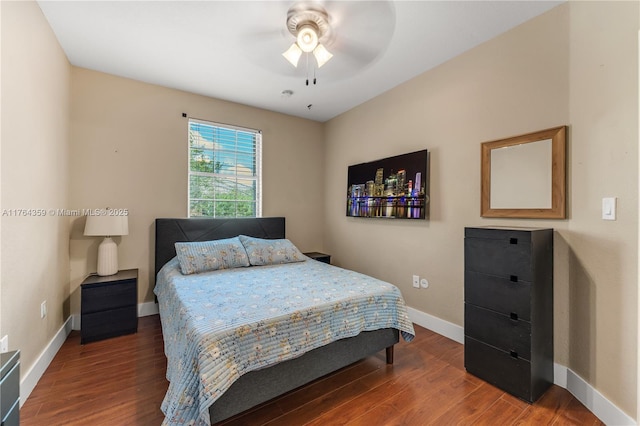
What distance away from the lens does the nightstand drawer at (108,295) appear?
8.16ft

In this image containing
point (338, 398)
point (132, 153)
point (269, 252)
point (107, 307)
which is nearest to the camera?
point (338, 398)

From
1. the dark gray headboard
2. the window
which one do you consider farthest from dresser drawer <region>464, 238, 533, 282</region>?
the window

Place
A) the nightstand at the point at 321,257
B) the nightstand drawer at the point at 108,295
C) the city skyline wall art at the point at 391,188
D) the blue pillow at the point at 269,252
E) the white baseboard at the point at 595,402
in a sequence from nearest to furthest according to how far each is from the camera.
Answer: the white baseboard at the point at 595,402 → the nightstand drawer at the point at 108,295 → the city skyline wall art at the point at 391,188 → the blue pillow at the point at 269,252 → the nightstand at the point at 321,257

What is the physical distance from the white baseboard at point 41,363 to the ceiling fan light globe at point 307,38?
2.86 meters

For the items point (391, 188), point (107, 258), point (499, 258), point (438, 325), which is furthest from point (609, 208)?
point (107, 258)

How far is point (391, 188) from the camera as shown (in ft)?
10.5

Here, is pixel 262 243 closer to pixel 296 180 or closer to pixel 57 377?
pixel 296 180

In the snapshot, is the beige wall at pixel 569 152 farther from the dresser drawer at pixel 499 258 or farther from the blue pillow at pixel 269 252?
the blue pillow at pixel 269 252

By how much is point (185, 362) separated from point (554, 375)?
243 centimetres

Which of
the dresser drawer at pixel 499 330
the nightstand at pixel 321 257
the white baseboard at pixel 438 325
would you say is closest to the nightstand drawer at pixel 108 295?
the nightstand at pixel 321 257

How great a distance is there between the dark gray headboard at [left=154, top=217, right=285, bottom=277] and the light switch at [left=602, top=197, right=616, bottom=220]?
318 cm

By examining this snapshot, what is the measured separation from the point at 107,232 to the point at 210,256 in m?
0.96

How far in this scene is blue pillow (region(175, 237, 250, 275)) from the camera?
8.96 feet

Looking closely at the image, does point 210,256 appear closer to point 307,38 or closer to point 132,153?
point 132,153
